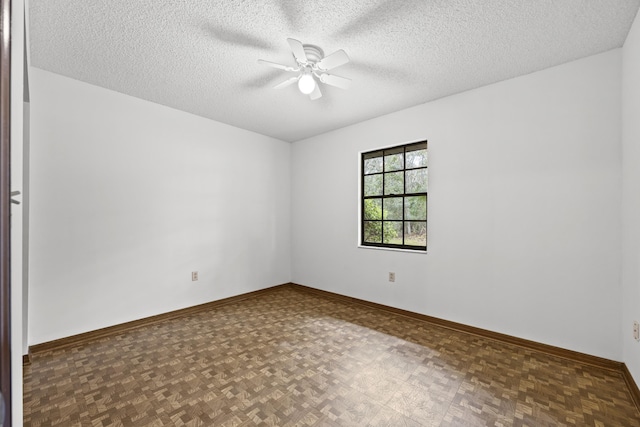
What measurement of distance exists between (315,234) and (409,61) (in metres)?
2.85

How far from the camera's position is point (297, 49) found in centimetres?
203

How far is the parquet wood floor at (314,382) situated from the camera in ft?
5.69

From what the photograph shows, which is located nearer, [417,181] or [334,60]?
[334,60]

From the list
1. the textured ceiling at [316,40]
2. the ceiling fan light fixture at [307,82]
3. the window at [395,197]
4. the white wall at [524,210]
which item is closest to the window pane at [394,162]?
the window at [395,197]

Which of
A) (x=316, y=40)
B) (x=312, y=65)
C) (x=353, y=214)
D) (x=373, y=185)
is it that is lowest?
(x=353, y=214)

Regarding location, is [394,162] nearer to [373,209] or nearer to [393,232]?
[373,209]

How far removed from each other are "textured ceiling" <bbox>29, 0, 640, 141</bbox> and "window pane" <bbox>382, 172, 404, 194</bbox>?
3.38 ft

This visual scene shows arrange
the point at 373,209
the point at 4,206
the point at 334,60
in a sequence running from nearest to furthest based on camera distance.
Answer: the point at 4,206 → the point at 334,60 → the point at 373,209

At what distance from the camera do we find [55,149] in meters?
2.71

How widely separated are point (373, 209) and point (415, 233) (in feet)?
2.33

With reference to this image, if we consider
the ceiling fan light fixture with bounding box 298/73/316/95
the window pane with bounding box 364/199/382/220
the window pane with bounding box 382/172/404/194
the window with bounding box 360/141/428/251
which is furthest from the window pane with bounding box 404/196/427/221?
the ceiling fan light fixture with bounding box 298/73/316/95

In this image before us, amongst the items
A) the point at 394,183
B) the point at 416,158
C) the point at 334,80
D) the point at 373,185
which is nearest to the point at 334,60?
the point at 334,80

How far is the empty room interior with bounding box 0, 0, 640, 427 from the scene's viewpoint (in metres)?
1.91

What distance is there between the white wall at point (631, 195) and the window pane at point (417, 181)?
1681 millimetres
